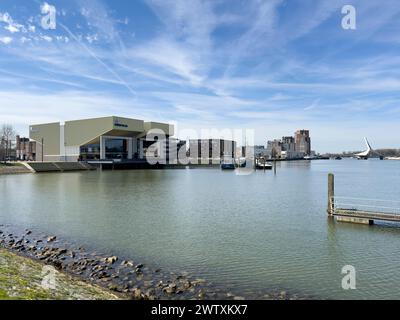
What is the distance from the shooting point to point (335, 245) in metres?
14.1

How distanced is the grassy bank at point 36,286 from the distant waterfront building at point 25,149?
358ft

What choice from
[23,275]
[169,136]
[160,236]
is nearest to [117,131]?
[169,136]

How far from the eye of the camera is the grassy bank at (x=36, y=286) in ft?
23.2

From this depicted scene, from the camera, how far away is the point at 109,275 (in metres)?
10.4

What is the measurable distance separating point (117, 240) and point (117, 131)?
80.3 meters

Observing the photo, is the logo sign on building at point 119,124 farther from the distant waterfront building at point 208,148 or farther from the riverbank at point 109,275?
the riverbank at point 109,275

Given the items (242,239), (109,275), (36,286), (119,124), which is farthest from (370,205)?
(119,124)

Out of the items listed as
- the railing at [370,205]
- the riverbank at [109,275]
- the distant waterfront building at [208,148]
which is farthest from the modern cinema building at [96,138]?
the riverbank at [109,275]

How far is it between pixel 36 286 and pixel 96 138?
283 ft

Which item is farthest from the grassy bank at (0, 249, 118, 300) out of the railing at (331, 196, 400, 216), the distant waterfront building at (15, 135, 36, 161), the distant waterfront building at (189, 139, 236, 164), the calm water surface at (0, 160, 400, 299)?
the distant waterfront building at (189, 139, 236, 164)

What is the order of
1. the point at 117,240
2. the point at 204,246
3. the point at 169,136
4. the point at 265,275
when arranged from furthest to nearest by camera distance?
the point at 169,136
the point at 117,240
the point at 204,246
the point at 265,275

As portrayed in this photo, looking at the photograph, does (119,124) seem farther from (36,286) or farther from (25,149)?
(36,286)
